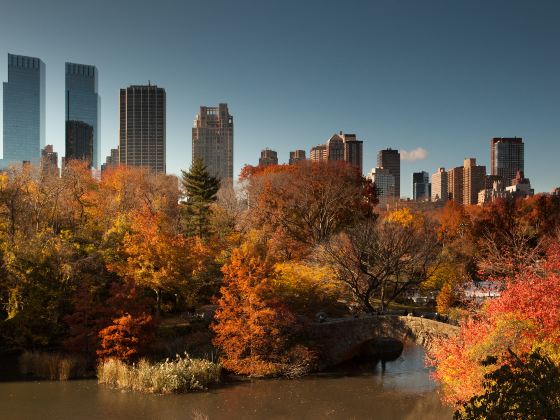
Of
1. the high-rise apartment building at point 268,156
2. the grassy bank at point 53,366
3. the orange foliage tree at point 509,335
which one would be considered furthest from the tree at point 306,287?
the high-rise apartment building at point 268,156

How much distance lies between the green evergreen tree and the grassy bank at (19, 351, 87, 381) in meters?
18.5

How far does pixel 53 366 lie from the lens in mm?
25469

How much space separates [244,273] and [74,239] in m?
12.8

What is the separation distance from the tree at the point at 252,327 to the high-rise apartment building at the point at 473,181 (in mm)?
174073

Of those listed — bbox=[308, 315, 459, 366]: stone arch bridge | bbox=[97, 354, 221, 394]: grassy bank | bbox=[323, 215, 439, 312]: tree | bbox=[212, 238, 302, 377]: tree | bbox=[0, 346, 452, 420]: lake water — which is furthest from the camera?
bbox=[323, 215, 439, 312]: tree

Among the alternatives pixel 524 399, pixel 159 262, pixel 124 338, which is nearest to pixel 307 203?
pixel 159 262

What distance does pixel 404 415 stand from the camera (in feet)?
71.5

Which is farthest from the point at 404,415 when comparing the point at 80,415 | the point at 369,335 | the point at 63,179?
the point at 63,179

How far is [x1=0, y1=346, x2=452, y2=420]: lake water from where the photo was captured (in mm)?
21484

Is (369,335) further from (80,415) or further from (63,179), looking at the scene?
(63,179)

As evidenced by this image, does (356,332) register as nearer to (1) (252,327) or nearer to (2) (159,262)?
(1) (252,327)

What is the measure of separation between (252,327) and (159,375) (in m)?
4.95

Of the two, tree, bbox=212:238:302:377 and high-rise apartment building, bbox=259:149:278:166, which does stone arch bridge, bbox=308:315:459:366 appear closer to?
tree, bbox=212:238:302:377

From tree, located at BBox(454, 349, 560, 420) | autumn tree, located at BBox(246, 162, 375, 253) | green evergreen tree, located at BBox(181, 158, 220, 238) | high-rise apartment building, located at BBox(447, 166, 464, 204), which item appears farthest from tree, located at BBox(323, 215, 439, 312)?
high-rise apartment building, located at BBox(447, 166, 464, 204)
